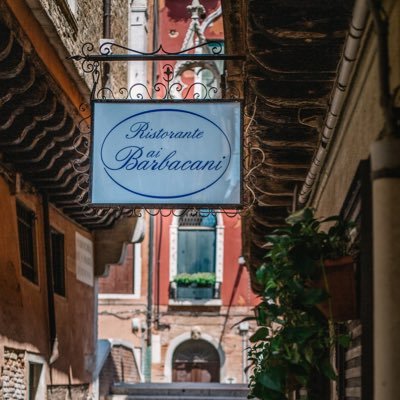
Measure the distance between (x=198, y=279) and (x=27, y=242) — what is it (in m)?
20.1

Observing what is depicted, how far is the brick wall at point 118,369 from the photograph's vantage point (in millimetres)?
19406

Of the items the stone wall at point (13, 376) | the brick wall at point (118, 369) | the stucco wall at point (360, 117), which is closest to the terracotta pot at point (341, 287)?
the stucco wall at point (360, 117)

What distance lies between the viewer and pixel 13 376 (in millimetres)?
11828

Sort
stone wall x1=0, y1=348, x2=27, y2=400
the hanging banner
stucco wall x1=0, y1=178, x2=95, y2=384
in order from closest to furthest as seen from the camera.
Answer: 1. the hanging banner
2. stone wall x1=0, y1=348, x2=27, y2=400
3. stucco wall x1=0, y1=178, x2=95, y2=384

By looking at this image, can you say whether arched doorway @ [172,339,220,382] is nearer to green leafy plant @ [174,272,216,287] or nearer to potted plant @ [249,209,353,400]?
green leafy plant @ [174,272,216,287]

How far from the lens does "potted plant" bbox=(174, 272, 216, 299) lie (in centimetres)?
3328

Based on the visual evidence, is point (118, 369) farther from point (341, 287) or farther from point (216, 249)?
point (341, 287)

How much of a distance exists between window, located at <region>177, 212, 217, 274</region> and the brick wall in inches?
314

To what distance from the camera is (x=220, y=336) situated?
1313 inches

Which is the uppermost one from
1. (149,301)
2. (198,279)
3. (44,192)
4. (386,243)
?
(198,279)

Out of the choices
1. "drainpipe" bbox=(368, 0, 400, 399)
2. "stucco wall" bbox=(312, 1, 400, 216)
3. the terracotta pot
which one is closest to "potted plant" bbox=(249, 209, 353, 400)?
the terracotta pot

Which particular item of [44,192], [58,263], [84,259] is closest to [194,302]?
[84,259]

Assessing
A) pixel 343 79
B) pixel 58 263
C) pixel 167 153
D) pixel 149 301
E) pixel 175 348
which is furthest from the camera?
pixel 175 348

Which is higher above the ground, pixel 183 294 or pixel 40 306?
pixel 183 294
